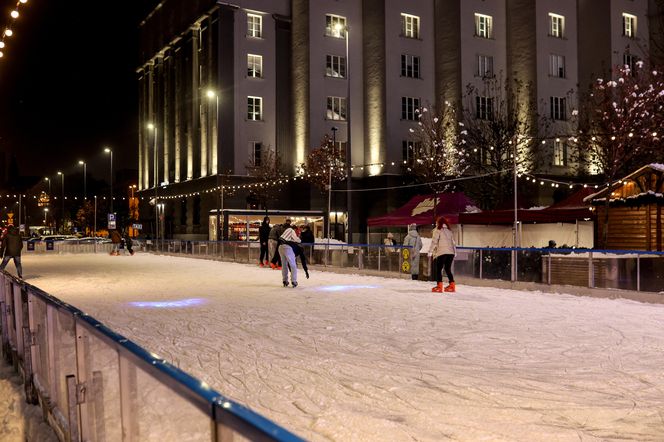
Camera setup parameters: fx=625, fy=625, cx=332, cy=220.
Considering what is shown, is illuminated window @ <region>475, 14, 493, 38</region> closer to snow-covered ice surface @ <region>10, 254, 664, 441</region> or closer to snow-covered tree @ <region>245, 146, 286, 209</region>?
snow-covered tree @ <region>245, 146, 286, 209</region>

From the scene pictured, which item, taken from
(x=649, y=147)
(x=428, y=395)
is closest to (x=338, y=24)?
(x=649, y=147)

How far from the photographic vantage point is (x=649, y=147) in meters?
31.6

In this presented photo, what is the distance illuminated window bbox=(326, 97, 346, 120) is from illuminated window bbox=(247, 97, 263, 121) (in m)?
5.09

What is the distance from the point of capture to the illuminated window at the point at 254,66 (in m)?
46.2

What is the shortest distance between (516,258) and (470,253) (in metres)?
1.44

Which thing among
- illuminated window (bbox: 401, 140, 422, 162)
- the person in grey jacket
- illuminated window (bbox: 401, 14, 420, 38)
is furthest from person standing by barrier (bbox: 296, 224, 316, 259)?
illuminated window (bbox: 401, 14, 420, 38)

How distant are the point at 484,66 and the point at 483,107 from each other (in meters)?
3.31

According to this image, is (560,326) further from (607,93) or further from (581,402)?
(607,93)

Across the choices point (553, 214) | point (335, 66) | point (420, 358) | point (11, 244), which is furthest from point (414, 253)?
point (335, 66)

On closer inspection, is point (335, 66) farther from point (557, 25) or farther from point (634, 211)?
point (634, 211)

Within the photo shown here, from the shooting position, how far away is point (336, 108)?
45.6 m

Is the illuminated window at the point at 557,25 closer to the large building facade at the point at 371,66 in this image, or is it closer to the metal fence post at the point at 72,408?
the large building facade at the point at 371,66

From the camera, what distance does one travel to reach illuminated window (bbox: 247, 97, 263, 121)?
46.1 metres

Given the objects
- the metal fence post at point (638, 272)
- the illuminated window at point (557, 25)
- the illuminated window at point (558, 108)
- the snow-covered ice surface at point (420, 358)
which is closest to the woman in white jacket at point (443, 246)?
the snow-covered ice surface at point (420, 358)
